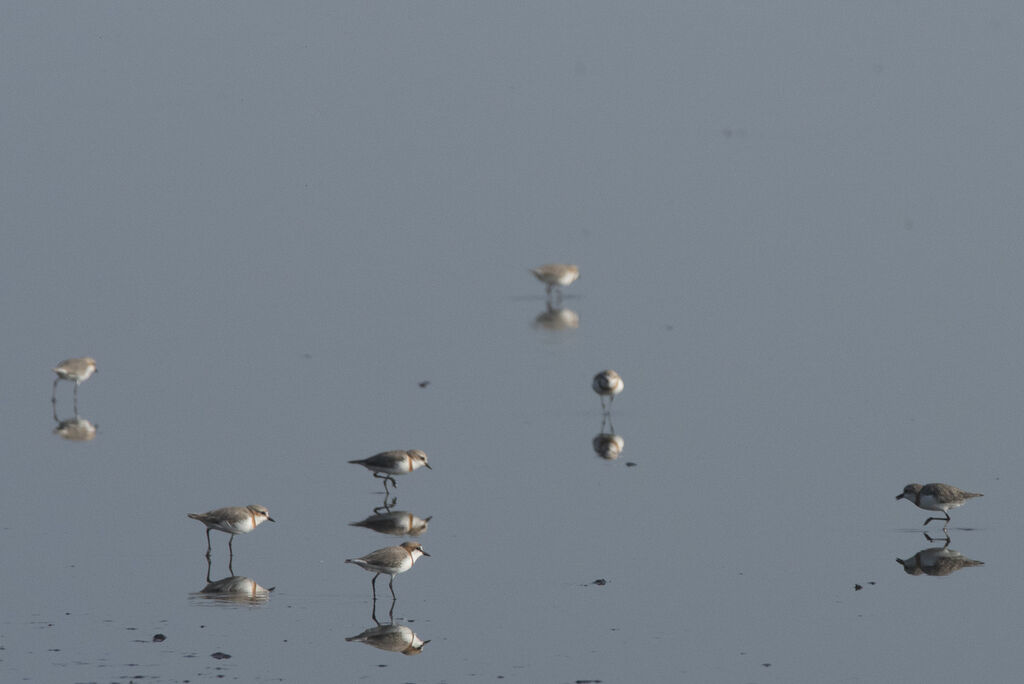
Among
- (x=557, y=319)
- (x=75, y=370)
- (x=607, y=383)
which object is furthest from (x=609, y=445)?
(x=75, y=370)

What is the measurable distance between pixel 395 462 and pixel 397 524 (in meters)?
1.51

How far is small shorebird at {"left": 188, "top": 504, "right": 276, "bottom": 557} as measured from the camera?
65.8 feet

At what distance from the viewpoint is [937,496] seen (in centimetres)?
2094

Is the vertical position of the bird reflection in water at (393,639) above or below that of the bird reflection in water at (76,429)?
below

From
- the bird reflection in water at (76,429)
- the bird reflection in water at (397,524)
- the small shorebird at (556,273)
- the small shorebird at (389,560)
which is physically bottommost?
the small shorebird at (389,560)

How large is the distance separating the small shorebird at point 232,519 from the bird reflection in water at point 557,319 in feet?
39.0

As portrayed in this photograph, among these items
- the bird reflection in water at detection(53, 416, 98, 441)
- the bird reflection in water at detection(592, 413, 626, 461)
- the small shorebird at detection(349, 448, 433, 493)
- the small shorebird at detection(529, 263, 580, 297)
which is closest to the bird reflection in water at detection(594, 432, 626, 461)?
the bird reflection in water at detection(592, 413, 626, 461)

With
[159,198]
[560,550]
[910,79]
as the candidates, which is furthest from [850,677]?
[910,79]

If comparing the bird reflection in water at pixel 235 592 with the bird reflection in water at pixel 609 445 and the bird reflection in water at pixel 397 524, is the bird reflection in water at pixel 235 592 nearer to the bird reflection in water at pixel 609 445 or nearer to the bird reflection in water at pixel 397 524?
the bird reflection in water at pixel 397 524

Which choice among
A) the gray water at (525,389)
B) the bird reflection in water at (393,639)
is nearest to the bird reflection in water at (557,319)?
the gray water at (525,389)

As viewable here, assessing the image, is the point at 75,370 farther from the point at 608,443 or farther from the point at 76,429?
the point at 608,443

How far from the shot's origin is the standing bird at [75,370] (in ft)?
88.2

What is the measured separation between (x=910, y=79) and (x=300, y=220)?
20.4 m

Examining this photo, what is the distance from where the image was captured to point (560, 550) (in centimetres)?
2016
